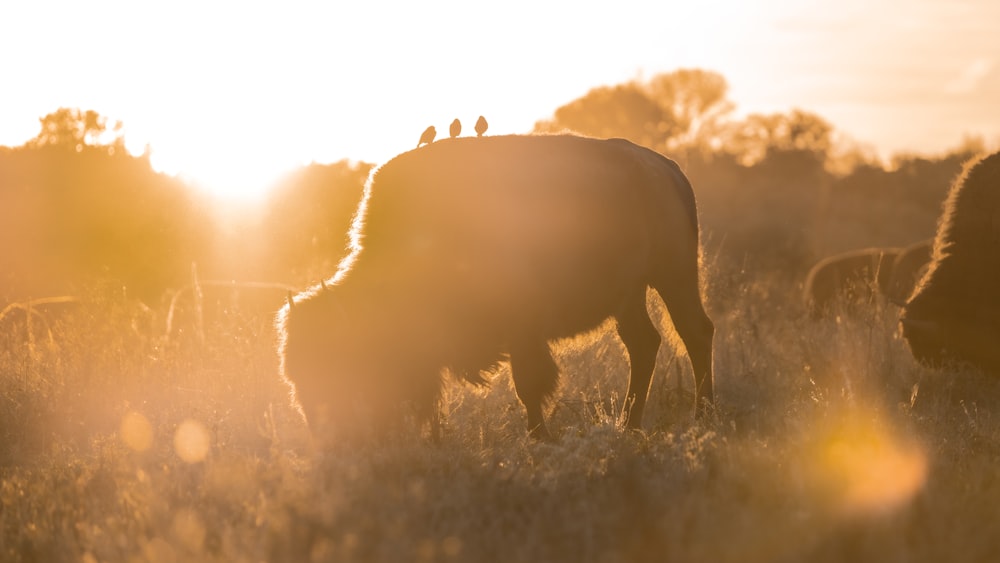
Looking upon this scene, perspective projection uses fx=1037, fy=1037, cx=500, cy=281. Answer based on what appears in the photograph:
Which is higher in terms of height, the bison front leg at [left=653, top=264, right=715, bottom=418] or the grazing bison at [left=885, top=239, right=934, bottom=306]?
the bison front leg at [left=653, top=264, right=715, bottom=418]

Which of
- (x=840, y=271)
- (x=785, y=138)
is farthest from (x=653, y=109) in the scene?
(x=840, y=271)

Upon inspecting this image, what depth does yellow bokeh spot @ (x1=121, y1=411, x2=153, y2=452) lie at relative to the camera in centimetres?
591

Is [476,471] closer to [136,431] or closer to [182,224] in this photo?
[136,431]

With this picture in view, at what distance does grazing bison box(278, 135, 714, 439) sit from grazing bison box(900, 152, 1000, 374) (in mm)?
2018

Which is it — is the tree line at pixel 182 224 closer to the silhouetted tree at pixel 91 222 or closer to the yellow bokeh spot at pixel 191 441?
the silhouetted tree at pixel 91 222

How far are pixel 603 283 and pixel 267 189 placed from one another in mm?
8494

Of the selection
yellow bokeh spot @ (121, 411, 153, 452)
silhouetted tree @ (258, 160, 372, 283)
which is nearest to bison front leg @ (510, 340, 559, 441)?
yellow bokeh spot @ (121, 411, 153, 452)

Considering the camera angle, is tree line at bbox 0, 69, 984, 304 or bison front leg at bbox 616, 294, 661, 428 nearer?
bison front leg at bbox 616, 294, 661, 428

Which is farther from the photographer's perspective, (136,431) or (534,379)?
→ (136,431)

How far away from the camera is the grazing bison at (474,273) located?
5.18 m

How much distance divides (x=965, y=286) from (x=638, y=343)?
9.03 feet

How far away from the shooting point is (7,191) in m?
16.5

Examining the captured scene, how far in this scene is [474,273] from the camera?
5859mm

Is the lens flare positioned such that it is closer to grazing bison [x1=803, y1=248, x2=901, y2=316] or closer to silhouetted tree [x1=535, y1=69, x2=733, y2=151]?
grazing bison [x1=803, y1=248, x2=901, y2=316]
